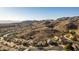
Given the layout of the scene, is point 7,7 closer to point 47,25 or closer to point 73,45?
point 47,25

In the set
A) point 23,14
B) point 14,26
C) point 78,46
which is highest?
point 23,14

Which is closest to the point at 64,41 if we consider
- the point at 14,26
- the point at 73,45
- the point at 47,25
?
the point at 73,45

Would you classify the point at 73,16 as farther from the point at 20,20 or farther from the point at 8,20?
the point at 8,20
